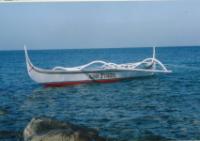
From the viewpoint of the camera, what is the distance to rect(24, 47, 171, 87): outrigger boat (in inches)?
1516

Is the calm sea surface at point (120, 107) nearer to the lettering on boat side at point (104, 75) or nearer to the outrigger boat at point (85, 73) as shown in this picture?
the outrigger boat at point (85, 73)

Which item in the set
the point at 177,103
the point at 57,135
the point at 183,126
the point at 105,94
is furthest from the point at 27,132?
the point at 105,94

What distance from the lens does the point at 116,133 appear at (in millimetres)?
19062

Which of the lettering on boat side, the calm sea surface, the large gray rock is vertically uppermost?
the lettering on boat side

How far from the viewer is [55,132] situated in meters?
14.8

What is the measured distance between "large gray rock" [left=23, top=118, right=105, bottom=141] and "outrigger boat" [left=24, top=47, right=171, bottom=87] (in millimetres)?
21357

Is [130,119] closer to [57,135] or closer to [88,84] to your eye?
[57,135]

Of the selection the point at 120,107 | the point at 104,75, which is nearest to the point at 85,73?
the point at 104,75

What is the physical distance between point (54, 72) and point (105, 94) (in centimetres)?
554

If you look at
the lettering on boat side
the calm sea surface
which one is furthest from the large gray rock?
the lettering on boat side

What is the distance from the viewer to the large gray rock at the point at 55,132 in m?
14.5

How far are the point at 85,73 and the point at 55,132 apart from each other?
24982mm

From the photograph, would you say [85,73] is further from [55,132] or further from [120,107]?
[55,132]

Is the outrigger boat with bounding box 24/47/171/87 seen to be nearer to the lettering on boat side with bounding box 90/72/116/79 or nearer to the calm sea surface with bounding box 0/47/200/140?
the lettering on boat side with bounding box 90/72/116/79
